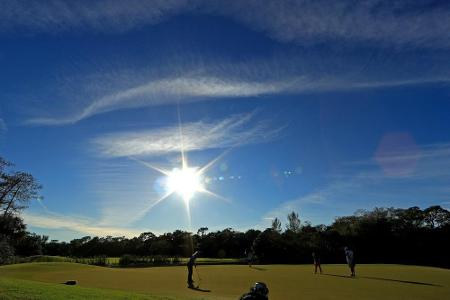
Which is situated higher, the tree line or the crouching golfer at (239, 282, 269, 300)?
the tree line

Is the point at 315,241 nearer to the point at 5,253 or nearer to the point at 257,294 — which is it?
the point at 5,253

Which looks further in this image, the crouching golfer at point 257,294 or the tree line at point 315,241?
the tree line at point 315,241

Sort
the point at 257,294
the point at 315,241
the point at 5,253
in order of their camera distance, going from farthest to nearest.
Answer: the point at 315,241 < the point at 5,253 < the point at 257,294

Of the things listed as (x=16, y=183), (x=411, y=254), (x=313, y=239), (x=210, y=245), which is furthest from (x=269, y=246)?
(x=16, y=183)

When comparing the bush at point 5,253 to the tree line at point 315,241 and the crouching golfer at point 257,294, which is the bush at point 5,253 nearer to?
the tree line at point 315,241

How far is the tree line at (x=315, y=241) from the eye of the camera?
2429 inches

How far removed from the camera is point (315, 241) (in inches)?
2945

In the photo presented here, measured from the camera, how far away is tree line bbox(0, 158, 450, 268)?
6170 cm

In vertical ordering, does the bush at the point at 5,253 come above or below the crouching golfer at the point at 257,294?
above

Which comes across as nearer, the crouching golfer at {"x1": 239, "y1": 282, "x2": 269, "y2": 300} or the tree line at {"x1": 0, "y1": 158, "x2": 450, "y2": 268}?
the crouching golfer at {"x1": 239, "y1": 282, "x2": 269, "y2": 300}

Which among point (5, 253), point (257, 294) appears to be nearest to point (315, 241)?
point (5, 253)

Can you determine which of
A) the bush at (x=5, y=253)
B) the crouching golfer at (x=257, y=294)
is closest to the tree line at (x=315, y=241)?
the bush at (x=5, y=253)

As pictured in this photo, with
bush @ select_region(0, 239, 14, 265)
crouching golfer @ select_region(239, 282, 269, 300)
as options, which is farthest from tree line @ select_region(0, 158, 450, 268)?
crouching golfer @ select_region(239, 282, 269, 300)

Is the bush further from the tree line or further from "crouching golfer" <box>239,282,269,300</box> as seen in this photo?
"crouching golfer" <box>239,282,269,300</box>
